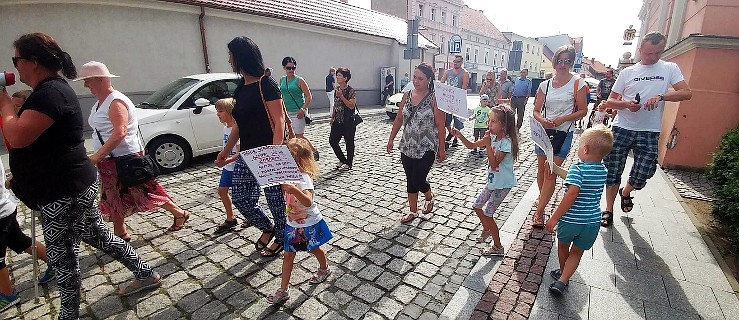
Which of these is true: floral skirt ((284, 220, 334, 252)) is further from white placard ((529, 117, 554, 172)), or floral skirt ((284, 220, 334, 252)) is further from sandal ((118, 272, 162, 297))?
white placard ((529, 117, 554, 172))

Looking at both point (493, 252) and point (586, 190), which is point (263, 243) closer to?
point (493, 252)

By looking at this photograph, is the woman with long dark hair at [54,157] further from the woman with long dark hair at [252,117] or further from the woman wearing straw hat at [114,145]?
the woman with long dark hair at [252,117]

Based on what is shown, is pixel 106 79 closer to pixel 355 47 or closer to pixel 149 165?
pixel 149 165

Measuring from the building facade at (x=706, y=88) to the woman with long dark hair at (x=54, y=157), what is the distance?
8.06 meters

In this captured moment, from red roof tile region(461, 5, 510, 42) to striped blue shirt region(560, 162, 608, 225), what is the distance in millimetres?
45939

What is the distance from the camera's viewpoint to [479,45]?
45.4m

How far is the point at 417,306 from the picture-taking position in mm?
2711

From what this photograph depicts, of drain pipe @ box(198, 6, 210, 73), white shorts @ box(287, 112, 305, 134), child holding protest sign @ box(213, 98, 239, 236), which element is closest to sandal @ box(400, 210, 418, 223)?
child holding protest sign @ box(213, 98, 239, 236)

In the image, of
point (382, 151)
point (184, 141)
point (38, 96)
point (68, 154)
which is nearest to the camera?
point (38, 96)

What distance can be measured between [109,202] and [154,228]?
2.33ft

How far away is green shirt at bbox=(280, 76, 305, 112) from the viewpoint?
5.80 metres

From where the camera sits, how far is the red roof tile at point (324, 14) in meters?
12.4

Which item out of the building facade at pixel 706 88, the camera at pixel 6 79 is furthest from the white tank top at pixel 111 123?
the building facade at pixel 706 88

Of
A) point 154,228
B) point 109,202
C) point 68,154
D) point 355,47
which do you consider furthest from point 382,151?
point 355,47
